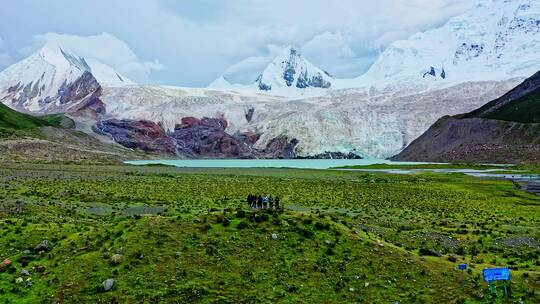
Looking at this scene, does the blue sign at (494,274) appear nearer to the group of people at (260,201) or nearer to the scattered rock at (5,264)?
the group of people at (260,201)

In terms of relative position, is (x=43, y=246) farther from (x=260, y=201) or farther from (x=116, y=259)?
(x=260, y=201)

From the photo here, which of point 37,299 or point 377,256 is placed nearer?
point 37,299

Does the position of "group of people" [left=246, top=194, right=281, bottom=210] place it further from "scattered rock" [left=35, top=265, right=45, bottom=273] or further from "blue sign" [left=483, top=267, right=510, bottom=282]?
"blue sign" [left=483, top=267, right=510, bottom=282]

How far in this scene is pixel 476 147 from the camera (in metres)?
185

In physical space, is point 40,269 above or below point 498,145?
below

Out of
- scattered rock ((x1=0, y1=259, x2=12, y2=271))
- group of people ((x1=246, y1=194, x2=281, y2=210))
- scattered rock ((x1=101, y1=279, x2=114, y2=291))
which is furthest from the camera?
group of people ((x1=246, y1=194, x2=281, y2=210))

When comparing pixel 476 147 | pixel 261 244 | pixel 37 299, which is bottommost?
pixel 37 299

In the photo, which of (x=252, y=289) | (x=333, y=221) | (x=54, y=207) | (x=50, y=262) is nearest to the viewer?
(x=252, y=289)

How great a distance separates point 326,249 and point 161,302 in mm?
8242

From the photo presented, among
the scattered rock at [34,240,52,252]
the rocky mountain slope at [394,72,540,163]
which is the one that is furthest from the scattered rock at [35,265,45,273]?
the rocky mountain slope at [394,72,540,163]

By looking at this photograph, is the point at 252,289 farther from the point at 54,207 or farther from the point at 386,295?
the point at 54,207

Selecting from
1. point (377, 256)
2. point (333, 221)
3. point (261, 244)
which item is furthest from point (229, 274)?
point (333, 221)

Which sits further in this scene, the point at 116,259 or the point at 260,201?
the point at 260,201

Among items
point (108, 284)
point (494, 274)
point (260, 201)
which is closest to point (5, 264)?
point (108, 284)
